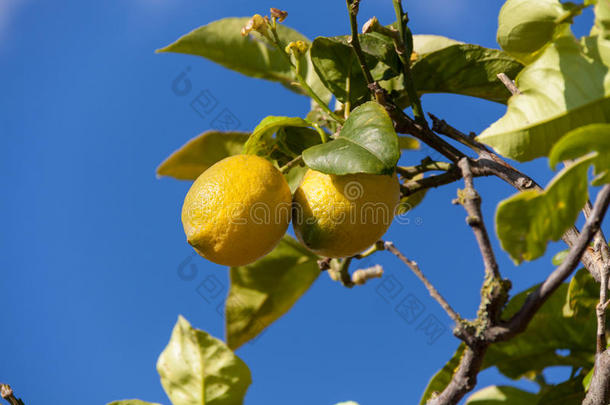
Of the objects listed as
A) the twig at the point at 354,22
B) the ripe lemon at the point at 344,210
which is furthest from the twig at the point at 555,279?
the twig at the point at 354,22

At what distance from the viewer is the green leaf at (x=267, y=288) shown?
4.50 feet

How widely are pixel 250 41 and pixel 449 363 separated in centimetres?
77

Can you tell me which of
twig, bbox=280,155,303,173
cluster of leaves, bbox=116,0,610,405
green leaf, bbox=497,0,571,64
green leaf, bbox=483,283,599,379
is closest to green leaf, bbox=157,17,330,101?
cluster of leaves, bbox=116,0,610,405

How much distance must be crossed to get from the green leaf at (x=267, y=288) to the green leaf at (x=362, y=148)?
603 mm

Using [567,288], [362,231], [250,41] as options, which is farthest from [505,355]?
[250,41]

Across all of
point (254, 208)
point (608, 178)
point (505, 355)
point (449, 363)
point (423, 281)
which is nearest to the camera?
point (608, 178)

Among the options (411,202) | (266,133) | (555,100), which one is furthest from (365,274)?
(555,100)

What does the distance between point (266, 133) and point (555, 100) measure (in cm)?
48

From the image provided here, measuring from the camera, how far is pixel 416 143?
1481mm

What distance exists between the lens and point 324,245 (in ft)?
2.92

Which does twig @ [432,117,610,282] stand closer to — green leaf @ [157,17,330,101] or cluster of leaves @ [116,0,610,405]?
cluster of leaves @ [116,0,610,405]

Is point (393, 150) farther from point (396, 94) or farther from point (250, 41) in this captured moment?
point (250, 41)

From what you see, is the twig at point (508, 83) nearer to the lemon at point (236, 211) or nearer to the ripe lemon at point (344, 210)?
the ripe lemon at point (344, 210)

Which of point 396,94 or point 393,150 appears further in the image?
point 396,94
